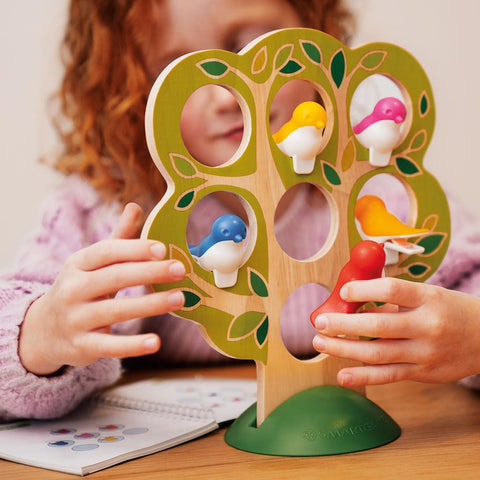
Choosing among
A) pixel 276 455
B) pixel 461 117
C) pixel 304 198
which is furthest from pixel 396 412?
pixel 461 117

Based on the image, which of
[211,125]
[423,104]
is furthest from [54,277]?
[423,104]

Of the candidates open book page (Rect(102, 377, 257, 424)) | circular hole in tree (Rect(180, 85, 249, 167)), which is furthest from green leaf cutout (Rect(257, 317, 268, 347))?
circular hole in tree (Rect(180, 85, 249, 167))

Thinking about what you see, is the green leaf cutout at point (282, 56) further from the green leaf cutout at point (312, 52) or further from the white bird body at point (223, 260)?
the white bird body at point (223, 260)

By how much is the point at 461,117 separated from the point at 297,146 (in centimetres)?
101

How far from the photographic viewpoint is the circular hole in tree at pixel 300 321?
3.20 ft

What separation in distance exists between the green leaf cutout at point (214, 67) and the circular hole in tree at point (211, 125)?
1.00ft

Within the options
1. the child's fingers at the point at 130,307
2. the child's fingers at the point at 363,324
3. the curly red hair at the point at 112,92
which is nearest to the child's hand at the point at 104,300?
the child's fingers at the point at 130,307

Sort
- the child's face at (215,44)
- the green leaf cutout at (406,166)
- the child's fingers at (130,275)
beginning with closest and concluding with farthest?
the child's fingers at (130,275)
the green leaf cutout at (406,166)
the child's face at (215,44)

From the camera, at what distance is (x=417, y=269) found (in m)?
0.59

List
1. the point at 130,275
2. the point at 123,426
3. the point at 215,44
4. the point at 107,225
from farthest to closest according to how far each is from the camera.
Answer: the point at 107,225 → the point at 215,44 → the point at 123,426 → the point at 130,275

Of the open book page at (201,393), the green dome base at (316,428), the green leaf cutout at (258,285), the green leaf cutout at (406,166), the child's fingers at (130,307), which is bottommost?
the open book page at (201,393)

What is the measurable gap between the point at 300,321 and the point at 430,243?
0.42 meters

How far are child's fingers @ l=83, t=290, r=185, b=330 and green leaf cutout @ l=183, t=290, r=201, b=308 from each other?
0.04 feet

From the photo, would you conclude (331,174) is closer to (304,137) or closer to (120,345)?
(304,137)
